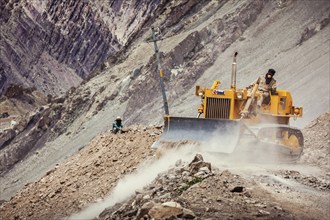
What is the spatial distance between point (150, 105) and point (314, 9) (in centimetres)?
1143

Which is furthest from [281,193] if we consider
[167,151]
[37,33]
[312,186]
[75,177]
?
[37,33]

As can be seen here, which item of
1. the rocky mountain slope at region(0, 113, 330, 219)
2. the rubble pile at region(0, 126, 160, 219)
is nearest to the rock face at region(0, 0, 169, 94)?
the rubble pile at region(0, 126, 160, 219)

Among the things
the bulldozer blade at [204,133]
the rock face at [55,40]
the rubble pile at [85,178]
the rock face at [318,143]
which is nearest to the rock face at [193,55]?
the rock face at [318,143]

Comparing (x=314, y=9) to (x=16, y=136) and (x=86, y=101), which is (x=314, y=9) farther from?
(x=16, y=136)

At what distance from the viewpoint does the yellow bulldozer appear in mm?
18422

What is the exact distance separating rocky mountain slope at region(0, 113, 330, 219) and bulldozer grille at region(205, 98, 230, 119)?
175 cm

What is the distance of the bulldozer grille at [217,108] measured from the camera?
1986 cm

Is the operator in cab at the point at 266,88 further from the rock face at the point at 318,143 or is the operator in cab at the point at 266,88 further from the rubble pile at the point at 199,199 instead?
the rubble pile at the point at 199,199

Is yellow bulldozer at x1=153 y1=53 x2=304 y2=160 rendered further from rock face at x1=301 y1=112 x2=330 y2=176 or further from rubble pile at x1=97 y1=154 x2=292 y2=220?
rubble pile at x1=97 y1=154 x2=292 y2=220

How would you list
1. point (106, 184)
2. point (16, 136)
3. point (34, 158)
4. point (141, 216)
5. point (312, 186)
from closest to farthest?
point (141, 216)
point (312, 186)
point (106, 184)
point (34, 158)
point (16, 136)

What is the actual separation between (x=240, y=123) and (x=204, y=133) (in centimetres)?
125

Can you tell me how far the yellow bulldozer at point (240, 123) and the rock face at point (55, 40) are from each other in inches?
2756

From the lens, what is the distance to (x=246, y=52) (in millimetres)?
42875

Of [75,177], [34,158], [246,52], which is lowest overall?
[34,158]
